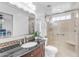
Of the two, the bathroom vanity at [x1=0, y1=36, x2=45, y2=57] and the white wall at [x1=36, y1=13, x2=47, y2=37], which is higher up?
the white wall at [x1=36, y1=13, x2=47, y2=37]

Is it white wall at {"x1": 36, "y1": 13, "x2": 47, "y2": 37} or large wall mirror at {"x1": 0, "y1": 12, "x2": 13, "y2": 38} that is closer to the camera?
large wall mirror at {"x1": 0, "y1": 12, "x2": 13, "y2": 38}

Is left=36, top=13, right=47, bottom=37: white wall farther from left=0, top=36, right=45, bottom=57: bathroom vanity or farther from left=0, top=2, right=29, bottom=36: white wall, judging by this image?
left=0, top=36, right=45, bottom=57: bathroom vanity

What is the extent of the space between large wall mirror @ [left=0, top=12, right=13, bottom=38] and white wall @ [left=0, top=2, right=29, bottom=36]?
0.07 metres

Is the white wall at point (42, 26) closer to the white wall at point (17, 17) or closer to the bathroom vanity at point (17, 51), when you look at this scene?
the white wall at point (17, 17)

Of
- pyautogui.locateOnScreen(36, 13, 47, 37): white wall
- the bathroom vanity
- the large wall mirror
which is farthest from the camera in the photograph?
pyautogui.locateOnScreen(36, 13, 47, 37): white wall

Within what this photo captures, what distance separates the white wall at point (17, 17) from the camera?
1.62 meters

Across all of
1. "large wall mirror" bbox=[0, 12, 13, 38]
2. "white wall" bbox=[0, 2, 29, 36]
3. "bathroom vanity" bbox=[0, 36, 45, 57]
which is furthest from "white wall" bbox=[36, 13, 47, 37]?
"large wall mirror" bbox=[0, 12, 13, 38]

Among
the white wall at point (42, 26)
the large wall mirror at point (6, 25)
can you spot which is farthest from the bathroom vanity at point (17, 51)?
the white wall at point (42, 26)

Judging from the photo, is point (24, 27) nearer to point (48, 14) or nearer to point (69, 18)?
point (48, 14)

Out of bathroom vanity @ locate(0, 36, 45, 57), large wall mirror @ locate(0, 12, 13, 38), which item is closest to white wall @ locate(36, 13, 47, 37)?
bathroom vanity @ locate(0, 36, 45, 57)

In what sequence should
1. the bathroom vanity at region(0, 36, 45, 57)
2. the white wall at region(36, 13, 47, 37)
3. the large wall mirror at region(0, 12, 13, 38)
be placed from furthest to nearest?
1. the white wall at region(36, 13, 47, 37)
2. the large wall mirror at region(0, 12, 13, 38)
3. the bathroom vanity at region(0, 36, 45, 57)

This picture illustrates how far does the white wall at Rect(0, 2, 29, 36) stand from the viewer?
1.62m

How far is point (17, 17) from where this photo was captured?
1831mm

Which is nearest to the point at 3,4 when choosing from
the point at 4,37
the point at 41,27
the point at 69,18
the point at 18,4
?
the point at 18,4
